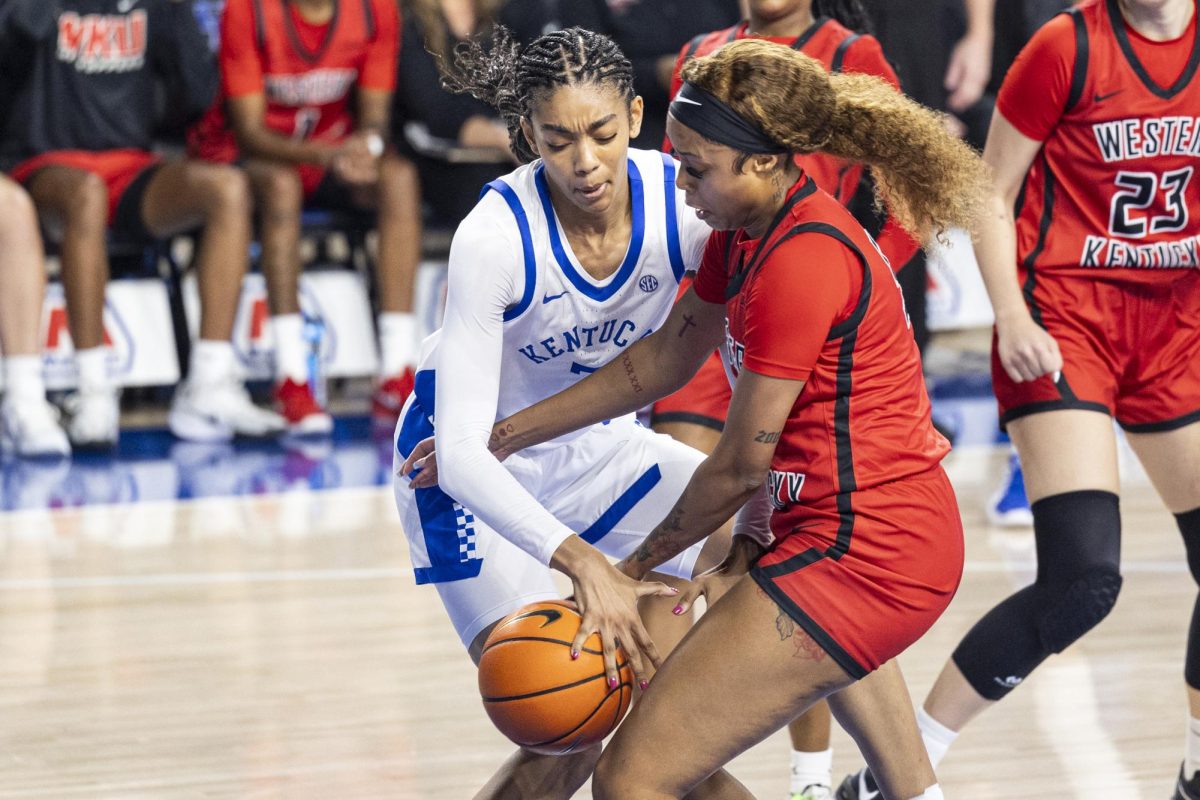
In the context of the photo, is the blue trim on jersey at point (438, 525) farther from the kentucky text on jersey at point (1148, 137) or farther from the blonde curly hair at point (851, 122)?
the kentucky text on jersey at point (1148, 137)

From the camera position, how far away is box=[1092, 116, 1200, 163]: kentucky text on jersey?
11.4 ft

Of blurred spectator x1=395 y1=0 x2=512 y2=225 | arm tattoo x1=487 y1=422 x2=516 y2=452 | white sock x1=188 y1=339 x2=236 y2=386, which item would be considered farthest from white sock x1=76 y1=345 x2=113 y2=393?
arm tattoo x1=487 y1=422 x2=516 y2=452

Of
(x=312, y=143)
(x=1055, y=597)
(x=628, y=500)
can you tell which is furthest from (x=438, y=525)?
(x=312, y=143)

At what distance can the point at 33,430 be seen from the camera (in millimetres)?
6941

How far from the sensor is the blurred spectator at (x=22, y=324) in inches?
269

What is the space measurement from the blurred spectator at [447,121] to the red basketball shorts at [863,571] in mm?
5272

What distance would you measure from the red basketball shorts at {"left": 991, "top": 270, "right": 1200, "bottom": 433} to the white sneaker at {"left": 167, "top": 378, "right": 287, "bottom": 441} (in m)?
4.39

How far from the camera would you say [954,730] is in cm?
347

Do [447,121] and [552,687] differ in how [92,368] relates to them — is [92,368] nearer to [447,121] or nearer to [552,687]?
[447,121]

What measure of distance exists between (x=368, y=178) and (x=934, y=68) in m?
2.41

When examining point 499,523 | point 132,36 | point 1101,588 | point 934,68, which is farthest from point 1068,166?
point 132,36

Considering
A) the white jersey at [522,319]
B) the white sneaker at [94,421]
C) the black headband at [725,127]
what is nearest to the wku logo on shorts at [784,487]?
the white jersey at [522,319]

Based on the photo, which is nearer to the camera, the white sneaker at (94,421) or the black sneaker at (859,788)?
the black sneaker at (859,788)

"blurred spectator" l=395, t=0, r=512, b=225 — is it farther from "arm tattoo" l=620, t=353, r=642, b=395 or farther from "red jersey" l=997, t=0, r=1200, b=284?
"arm tattoo" l=620, t=353, r=642, b=395
